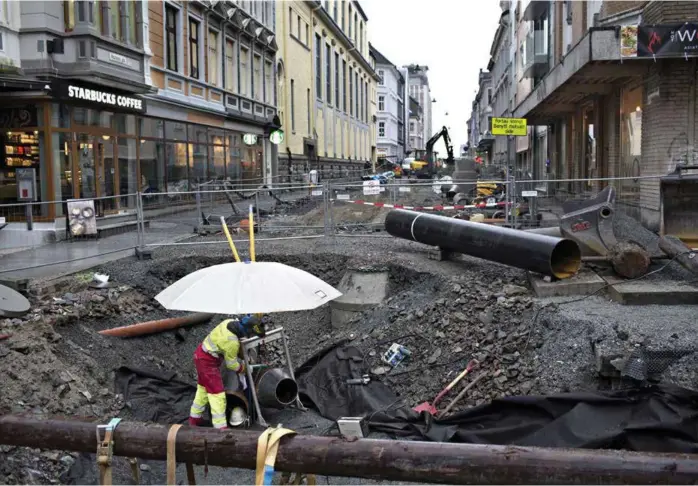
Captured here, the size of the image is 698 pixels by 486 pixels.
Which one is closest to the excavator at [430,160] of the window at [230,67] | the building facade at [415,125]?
the window at [230,67]

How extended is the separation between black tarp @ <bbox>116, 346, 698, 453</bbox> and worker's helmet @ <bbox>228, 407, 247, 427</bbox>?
2.41 feet

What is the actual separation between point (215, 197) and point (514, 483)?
16.0 metres

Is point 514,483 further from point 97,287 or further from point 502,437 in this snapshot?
point 97,287

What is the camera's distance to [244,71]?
101 ft

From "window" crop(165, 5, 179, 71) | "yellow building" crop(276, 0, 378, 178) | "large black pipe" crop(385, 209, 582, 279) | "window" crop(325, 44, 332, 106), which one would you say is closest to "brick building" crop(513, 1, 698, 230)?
"large black pipe" crop(385, 209, 582, 279)

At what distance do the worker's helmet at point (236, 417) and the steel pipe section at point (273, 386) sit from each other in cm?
30

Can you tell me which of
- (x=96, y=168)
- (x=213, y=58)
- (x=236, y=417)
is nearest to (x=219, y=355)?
(x=236, y=417)

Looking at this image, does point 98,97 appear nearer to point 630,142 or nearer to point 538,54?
point 630,142

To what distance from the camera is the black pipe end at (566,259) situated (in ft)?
30.3

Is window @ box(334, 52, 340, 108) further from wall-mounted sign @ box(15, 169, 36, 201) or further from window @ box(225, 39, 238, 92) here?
wall-mounted sign @ box(15, 169, 36, 201)

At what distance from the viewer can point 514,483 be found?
2.94 m

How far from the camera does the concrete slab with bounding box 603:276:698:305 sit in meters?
8.28

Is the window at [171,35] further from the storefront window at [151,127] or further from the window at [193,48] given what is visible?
the storefront window at [151,127]

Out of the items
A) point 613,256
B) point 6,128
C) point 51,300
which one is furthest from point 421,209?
point 6,128
